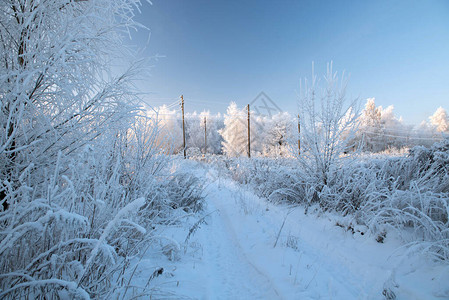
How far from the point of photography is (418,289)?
1604 mm

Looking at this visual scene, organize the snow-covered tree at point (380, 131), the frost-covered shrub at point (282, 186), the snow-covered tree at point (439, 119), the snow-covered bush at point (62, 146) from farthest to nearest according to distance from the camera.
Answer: the snow-covered tree at point (439, 119)
the snow-covered tree at point (380, 131)
the frost-covered shrub at point (282, 186)
the snow-covered bush at point (62, 146)

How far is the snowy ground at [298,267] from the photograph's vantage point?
1620 millimetres

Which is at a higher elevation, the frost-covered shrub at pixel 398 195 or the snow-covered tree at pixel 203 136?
the snow-covered tree at pixel 203 136

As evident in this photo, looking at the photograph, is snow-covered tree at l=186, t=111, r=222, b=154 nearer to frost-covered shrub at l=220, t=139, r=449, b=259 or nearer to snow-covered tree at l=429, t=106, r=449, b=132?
frost-covered shrub at l=220, t=139, r=449, b=259

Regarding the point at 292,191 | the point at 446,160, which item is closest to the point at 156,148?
Answer: the point at 292,191

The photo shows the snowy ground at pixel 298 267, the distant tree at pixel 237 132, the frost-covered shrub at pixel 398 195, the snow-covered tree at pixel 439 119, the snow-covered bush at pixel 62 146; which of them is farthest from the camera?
the snow-covered tree at pixel 439 119

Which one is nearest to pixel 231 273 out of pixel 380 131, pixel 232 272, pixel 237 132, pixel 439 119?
pixel 232 272

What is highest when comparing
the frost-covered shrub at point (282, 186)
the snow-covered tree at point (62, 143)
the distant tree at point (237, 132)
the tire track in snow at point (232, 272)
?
the distant tree at point (237, 132)

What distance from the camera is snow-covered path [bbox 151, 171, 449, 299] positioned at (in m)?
1.63

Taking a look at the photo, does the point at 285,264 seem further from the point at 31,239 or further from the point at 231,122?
the point at 231,122

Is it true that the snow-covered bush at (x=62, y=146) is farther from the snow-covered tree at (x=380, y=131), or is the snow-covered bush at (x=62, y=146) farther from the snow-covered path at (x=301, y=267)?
the snow-covered tree at (x=380, y=131)

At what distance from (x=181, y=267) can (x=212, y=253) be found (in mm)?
615

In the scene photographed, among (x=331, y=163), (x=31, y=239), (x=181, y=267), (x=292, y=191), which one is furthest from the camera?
(x=292, y=191)

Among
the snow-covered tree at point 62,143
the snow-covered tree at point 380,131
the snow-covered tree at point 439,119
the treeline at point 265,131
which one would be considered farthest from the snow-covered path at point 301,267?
the snow-covered tree at point 439,119
